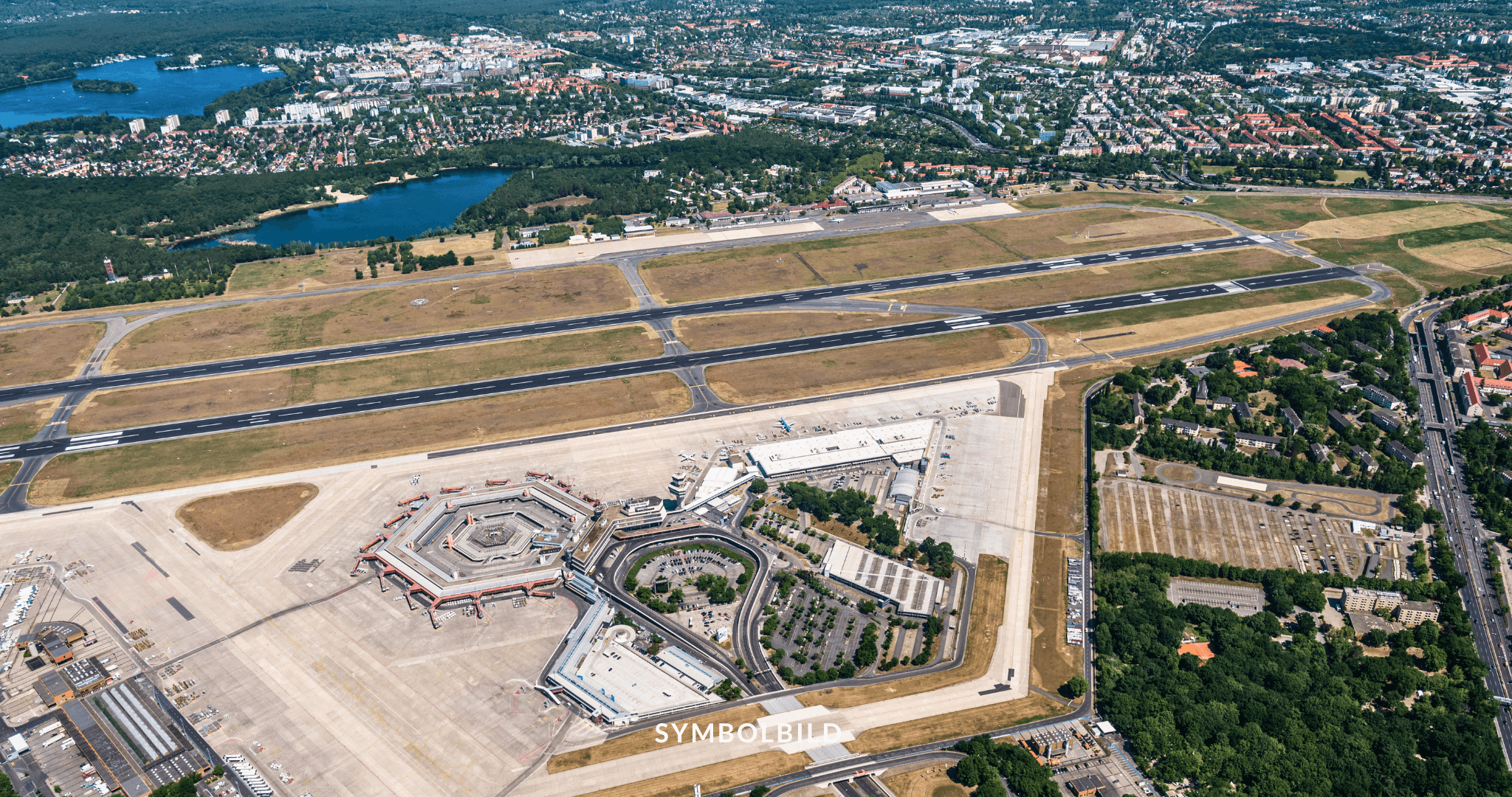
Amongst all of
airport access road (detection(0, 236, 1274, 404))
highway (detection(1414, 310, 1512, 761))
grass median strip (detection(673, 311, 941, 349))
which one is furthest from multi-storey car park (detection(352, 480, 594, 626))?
highway (detection(1414, 310, 1512, 761))

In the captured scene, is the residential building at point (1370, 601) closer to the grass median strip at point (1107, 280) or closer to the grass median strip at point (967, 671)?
the grass median strip at point (967, 671)

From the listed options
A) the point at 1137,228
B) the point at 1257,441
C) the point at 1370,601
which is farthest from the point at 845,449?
the point at 1137,228

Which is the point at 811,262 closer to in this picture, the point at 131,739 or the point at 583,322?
the point at 583,322

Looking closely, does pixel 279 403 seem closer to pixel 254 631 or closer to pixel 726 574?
pixel 254 631

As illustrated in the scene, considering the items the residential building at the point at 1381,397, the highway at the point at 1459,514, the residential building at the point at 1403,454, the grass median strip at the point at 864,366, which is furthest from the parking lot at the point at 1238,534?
the grass median strip at the point at 864,366

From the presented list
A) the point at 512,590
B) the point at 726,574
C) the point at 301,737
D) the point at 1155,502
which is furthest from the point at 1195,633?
the point at 301,737

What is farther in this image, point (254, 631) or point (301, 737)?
point (254, 631)
